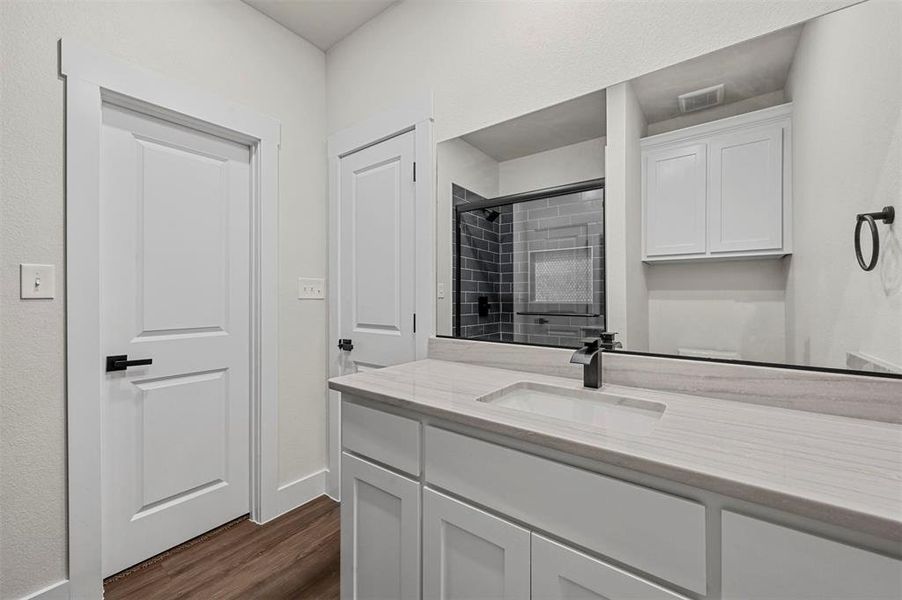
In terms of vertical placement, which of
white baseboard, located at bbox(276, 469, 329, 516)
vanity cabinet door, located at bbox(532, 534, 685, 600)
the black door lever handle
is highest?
the black door lever handle

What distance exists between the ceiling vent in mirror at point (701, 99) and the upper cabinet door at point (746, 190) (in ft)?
0.37

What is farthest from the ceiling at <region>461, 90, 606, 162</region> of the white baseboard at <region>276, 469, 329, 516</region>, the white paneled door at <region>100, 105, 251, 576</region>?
the white baseboard at <region>276, 469, 329, 516</region>

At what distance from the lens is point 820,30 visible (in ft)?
3.19

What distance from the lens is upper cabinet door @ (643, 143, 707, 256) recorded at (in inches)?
43.2

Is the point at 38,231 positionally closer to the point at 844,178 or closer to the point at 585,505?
the point at 585,505

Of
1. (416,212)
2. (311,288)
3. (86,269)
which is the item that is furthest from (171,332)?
(416,212)

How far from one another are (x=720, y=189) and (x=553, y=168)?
526mm

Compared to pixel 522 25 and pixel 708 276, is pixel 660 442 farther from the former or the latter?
pixel 522 25

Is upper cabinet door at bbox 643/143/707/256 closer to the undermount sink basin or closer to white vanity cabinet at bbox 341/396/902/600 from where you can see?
the undermount sink basin

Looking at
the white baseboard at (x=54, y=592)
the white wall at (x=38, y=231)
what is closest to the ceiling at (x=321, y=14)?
the white wall at (x=38, y=231)

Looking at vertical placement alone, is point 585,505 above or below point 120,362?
below

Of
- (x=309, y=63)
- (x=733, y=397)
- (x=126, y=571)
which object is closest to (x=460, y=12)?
(x=309, y=63)

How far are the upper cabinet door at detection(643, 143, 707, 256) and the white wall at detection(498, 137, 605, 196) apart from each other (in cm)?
17

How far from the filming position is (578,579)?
753 mm
